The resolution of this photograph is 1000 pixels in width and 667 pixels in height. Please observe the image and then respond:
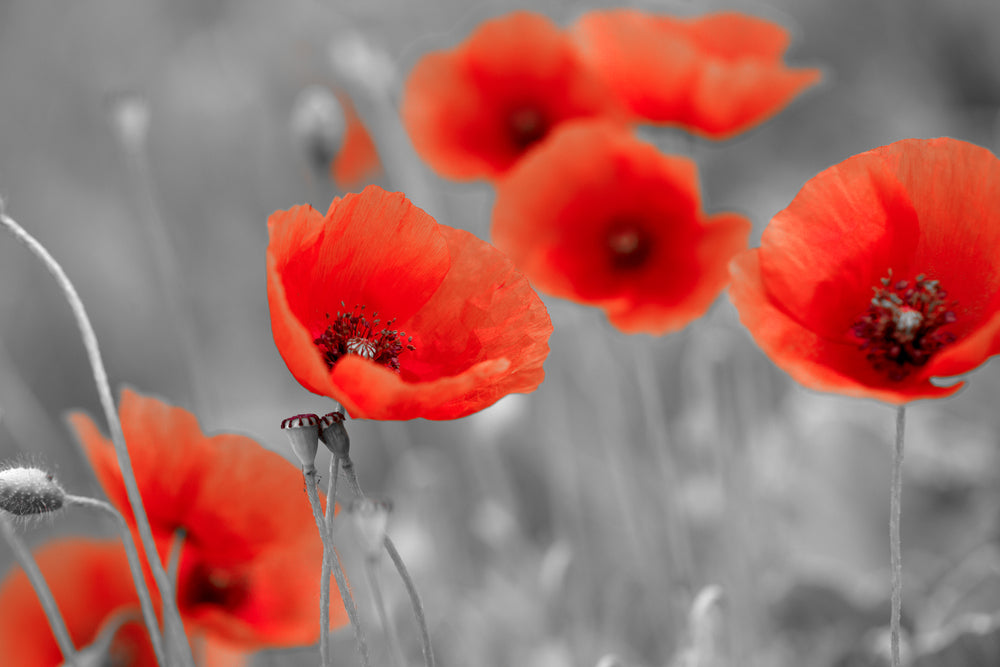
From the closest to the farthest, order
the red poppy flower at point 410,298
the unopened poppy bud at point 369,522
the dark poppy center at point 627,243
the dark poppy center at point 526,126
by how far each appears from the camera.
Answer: the unopened poppy bud at point 369,522 < the red poppy flower at point 410,298 < the dark poppy center at point 627,243 < the dark poppy center at point 526,126

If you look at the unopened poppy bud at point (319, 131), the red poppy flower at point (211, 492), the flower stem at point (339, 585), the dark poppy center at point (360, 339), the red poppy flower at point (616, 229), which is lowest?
the flower stem at point (339, 585)

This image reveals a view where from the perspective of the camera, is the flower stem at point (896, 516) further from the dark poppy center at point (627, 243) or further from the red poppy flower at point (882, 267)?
the dark poppy center at point (627, 243)

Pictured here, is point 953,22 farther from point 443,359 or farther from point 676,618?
point 443,359

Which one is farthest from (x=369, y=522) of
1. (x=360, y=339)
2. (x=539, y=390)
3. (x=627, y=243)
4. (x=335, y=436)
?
(x=539, y=390)

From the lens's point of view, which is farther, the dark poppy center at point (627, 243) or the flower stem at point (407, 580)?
the dark poppy center at point (627, 243)

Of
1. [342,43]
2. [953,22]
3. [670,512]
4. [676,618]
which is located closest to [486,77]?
[342,43]

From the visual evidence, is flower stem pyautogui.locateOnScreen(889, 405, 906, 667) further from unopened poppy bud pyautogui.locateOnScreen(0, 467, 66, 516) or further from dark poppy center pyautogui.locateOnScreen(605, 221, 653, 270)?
dark poppy center pyautogui.locateOnScreen(605, 221, 653, 270)

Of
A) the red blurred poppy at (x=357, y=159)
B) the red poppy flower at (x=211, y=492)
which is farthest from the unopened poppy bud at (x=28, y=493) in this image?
the red blurred poppy at (x=357, y=159)
